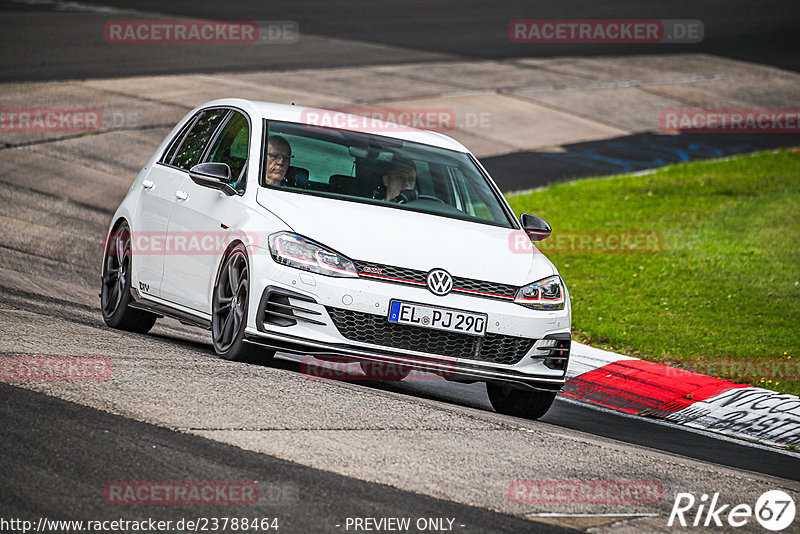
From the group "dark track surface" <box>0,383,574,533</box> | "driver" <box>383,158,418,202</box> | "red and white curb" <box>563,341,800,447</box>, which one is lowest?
"red and white curb" <box>563,341,800,447</box>

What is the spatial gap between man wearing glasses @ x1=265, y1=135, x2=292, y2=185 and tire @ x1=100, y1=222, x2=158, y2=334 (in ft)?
5.55

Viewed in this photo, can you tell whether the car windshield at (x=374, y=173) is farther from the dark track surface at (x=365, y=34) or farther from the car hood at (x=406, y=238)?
the dark track surface at (x=365, y=34)

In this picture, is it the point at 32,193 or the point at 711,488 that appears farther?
the point at 32,193

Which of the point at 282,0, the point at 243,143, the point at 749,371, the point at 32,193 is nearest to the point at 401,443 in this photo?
the point at 243,143

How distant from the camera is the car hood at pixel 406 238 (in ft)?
23.4

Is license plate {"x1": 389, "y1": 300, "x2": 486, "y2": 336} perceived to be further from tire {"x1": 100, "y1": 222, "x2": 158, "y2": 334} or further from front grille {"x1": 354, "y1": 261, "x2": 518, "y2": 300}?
tire {"x1": 100, "y1": 222, "x2": 158, "y2": 334}

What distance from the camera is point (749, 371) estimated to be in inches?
392

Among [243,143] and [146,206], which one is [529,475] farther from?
[146,206]

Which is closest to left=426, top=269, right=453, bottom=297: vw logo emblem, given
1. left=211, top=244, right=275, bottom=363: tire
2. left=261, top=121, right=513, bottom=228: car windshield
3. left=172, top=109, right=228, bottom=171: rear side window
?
left=261, top=121, right=513, bottom=228: car windshield

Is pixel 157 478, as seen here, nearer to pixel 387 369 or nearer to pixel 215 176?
pixel 387 369

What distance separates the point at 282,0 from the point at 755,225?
957 inches

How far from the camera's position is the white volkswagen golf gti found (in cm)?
701

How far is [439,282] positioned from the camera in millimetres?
7070

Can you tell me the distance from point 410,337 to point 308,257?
769 mm
